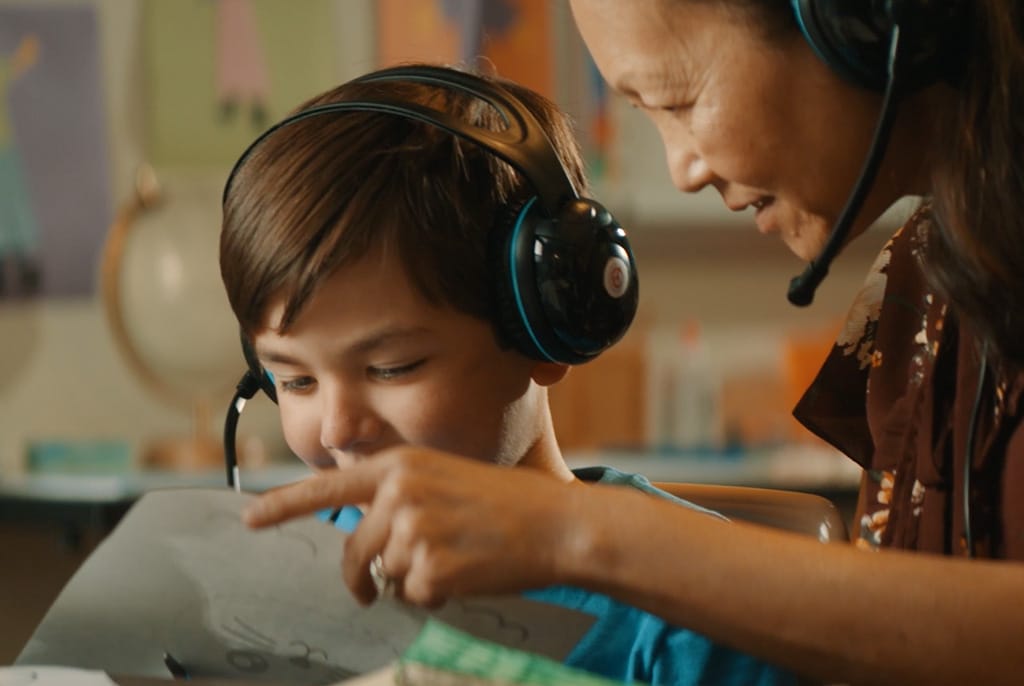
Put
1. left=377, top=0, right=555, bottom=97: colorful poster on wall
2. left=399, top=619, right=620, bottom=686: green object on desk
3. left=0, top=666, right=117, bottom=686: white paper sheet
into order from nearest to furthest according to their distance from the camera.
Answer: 1. left=399, top=619, right=620, bottom=686: green object on desk
2. left=0, top=666, right=117, bottom=686: white paper sheet
3. left=377, top=0, right=555, bottom=97: colorful poster on wall

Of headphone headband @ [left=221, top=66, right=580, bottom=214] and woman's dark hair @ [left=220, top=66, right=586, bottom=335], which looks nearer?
headphone headband @ [left=221, top=66, right=580, bottom=214]

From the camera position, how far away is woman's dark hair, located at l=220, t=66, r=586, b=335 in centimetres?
92

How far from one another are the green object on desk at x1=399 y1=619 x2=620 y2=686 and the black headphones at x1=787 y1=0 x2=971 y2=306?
31cm

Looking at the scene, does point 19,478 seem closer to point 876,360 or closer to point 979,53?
point 876,360

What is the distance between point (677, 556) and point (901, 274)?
483 mm

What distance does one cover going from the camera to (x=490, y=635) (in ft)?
1.97

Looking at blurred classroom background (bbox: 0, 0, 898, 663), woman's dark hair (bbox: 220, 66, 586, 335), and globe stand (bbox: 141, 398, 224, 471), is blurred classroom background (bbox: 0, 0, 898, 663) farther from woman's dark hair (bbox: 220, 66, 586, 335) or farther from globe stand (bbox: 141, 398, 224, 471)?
woman's dark hair (bbox: 220, 66, 586, 335)

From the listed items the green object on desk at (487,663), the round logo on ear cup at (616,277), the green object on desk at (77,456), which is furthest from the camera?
the green object on desk at (77,456)

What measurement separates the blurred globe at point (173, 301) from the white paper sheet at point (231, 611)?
150cm

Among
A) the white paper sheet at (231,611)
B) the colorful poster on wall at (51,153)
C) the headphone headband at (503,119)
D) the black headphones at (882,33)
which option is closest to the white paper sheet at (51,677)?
the white paper sheet at (231,611)

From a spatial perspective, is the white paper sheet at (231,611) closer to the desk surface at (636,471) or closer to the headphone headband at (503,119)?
the headphone headband at (503,119)

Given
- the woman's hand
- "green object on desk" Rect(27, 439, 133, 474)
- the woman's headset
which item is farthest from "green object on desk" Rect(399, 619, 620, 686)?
"green object on desk" Rect(27, 439, 133, 474)

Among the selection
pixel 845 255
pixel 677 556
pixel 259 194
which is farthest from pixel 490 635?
pixel 845 255

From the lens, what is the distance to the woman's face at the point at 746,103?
2.40 ft
